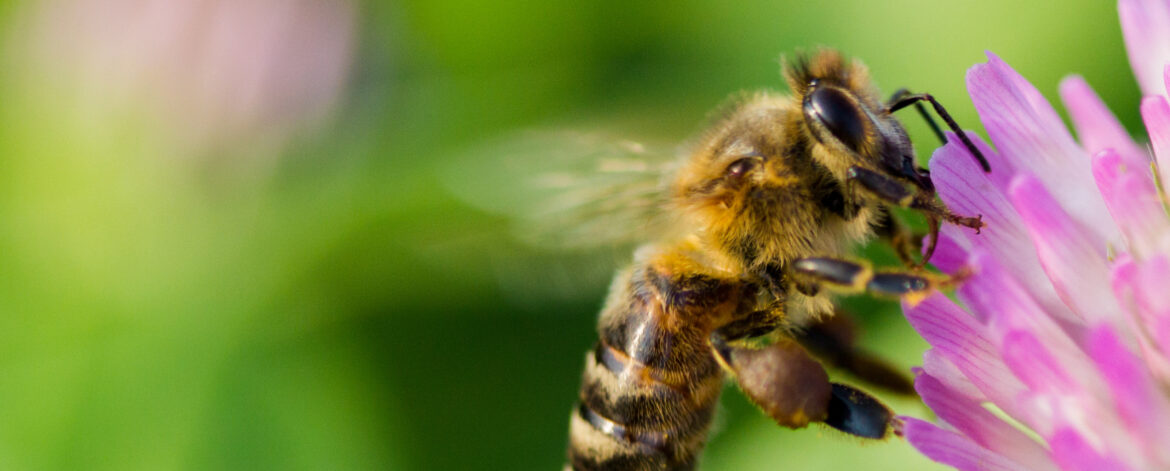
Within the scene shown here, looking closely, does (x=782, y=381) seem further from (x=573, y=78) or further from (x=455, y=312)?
(x=573, y=78)

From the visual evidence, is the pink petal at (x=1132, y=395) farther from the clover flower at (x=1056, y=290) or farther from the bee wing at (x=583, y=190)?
the bee wing at (x=583, y=190)

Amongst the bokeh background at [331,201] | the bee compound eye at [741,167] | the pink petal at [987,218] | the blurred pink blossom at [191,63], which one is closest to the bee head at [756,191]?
the bee compound eye at [741,167]

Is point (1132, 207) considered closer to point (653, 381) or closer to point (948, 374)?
point (948, 374)

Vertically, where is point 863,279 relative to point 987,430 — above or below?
above

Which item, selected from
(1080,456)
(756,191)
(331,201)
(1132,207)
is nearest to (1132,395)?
(1080,456)

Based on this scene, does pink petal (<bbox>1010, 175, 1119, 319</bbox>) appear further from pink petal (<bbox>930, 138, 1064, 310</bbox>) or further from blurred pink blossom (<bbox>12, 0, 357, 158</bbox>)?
blurred pink blossom (<bbox>12, 0, 357, 158</bbox>)
